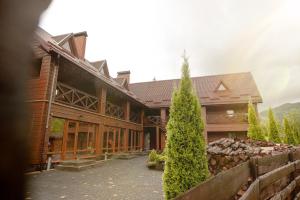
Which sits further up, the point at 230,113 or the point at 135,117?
the point at 230,113

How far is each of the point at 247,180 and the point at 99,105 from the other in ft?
46.1

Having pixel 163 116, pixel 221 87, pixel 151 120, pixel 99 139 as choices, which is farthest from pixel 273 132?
pixel 151 120

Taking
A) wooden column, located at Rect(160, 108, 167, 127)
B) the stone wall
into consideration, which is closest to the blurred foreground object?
the stone wall

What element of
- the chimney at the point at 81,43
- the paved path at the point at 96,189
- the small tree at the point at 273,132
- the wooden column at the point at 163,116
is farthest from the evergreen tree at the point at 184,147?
the wooden column at the point at 163,116

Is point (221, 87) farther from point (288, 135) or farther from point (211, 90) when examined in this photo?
point (288, 135)

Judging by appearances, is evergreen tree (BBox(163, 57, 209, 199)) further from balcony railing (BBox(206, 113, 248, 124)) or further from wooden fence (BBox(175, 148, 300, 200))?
balcony railing (BBox(206, 113, 248, 124))

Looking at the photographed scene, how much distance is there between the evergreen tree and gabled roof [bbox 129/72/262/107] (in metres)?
15.1

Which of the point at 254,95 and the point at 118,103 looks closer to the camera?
the point at 118,103

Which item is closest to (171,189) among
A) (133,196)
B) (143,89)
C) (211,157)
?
(133,196)

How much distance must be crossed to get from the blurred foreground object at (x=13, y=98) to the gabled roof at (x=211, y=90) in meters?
20.4

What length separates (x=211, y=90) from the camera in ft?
84.6

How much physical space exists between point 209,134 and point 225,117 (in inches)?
105

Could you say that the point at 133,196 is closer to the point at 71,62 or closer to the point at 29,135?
the point at 29,135

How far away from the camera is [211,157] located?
7.26 meters
